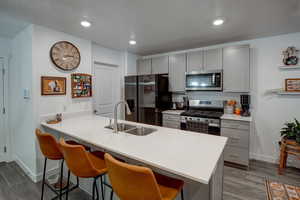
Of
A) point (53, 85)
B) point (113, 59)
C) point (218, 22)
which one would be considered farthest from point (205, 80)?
point (53, 85)

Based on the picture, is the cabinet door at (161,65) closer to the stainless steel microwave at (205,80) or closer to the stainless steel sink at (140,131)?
the stainless steel microwave at (205,80)

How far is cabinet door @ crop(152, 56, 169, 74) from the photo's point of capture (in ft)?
12.4

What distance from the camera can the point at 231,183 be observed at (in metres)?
2.32

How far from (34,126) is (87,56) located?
1.57 m

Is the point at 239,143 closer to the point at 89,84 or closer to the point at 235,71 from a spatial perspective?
the point at 235,71

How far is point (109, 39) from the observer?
305 centimetres

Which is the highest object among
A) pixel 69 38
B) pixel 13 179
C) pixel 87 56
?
pixel 69 38

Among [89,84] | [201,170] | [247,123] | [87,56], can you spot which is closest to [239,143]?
[247,123]

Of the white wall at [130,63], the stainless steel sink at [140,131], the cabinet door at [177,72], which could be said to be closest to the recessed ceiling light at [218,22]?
the cabinet door at [177,72]

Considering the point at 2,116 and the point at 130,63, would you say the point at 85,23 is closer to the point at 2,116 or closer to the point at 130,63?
the point at 130,63

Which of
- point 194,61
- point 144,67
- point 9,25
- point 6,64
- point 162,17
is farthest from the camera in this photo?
point 144,67

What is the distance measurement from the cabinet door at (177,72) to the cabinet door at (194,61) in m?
0.12

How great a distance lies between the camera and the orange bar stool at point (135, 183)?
2.97 feet

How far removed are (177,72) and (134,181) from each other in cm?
304
